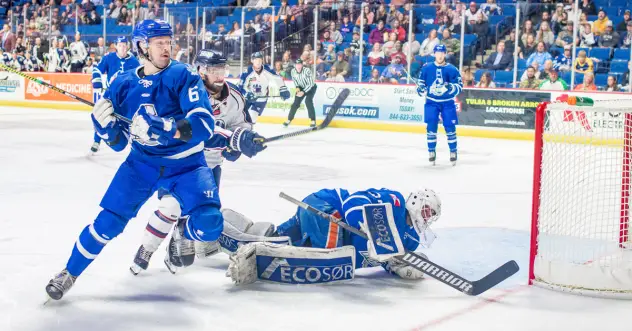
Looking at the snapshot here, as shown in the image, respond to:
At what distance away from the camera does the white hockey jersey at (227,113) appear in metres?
4.43

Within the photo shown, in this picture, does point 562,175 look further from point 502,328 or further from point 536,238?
point 502,328

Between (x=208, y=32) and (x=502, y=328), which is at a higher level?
(x=208, y=32)

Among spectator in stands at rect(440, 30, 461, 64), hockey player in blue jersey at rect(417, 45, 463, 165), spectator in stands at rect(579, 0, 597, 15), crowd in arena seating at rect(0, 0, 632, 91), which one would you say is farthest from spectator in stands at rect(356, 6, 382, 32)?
hockey player in blue jersey at rect(417, 45, 463, 165)

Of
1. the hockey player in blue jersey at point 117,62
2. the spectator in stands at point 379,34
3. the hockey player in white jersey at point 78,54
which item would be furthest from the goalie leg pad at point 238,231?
the hockey player in white jersey at point 78,54

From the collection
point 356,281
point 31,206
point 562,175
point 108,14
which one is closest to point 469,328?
point 356,281

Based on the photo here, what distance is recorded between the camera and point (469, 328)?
312 cm

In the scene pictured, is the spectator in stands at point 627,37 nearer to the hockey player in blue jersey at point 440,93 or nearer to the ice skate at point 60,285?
the hockey player in blue jersey at point 440,93

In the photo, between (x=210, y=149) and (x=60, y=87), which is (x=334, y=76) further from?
(x=210, y=149)

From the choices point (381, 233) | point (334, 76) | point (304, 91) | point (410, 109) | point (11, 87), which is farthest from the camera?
point (11, 87)

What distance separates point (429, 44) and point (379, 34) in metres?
0.86

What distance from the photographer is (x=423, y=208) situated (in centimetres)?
350

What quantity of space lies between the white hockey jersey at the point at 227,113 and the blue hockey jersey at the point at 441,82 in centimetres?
433

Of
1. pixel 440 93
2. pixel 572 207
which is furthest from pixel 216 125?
pixel 440 93

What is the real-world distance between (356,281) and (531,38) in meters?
8.09
